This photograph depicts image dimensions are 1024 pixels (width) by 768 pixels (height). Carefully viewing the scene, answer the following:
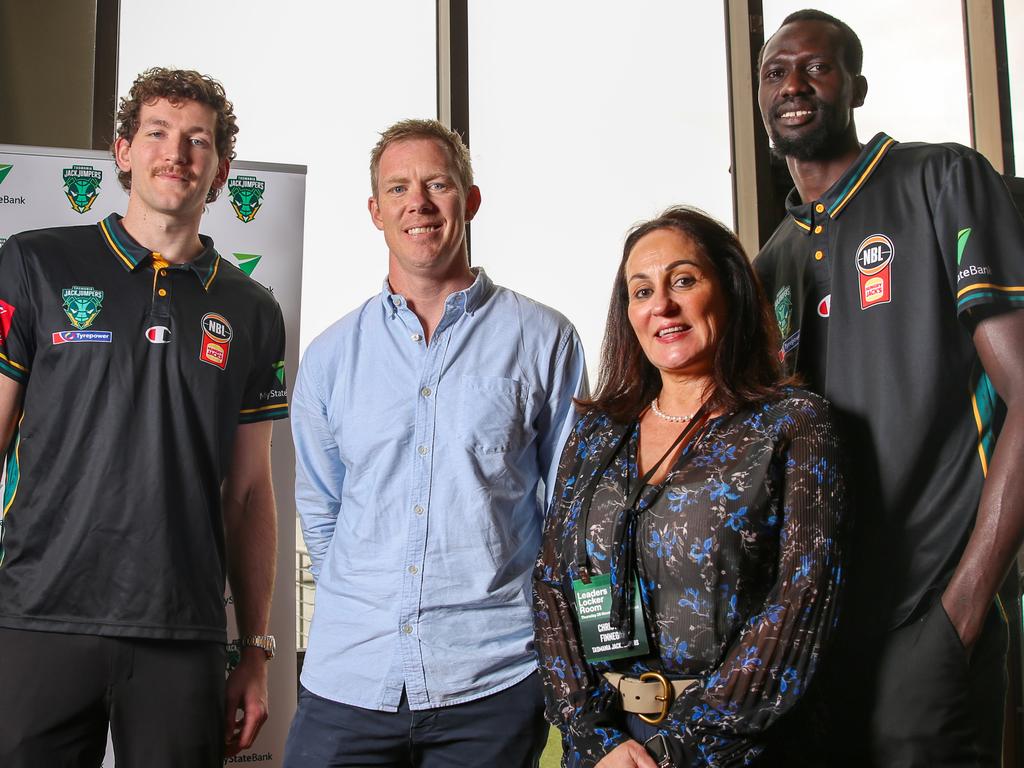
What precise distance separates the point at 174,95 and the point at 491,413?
1.09 metres

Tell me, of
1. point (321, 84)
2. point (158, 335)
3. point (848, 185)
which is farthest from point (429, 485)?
point (321, 84)

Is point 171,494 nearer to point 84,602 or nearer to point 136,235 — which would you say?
point 84,602

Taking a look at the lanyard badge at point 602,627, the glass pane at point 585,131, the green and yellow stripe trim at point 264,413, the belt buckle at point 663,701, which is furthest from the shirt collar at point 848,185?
the glass pane at point 585,131

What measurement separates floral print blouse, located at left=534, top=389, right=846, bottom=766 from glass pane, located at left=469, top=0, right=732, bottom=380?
2.20 metres

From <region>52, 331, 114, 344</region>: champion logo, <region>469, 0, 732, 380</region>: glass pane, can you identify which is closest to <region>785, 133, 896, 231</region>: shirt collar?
<region>52, 331, 114, 344</region>: champion logo

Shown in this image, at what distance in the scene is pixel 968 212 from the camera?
5.54 ft

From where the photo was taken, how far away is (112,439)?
194 centimetres

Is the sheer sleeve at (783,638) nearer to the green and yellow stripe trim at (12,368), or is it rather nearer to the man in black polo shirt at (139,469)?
the man in black polo shirt at (139,469)

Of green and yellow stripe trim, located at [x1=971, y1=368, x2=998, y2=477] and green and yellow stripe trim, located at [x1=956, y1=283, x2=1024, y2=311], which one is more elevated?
Result: green and yellow stripe trim, located at [x1=956, y1=283, x2=1024, y2=311]

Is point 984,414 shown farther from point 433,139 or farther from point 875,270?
point 433,139

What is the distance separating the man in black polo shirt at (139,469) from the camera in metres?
1.85

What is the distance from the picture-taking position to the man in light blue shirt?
1.77m

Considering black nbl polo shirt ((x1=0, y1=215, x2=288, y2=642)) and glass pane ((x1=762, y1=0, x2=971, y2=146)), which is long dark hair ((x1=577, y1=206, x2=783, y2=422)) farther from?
glass pane ((x1=762, y1=0, x2=971, y2=146))

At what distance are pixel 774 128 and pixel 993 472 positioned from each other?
85cm
